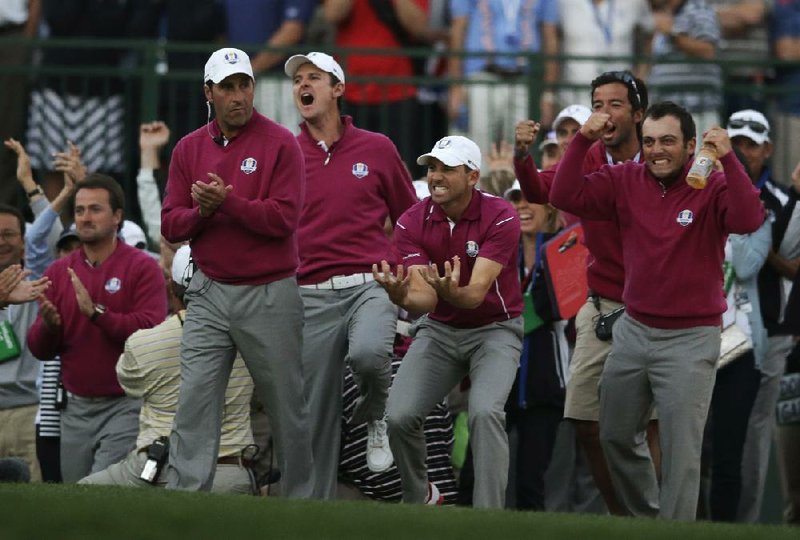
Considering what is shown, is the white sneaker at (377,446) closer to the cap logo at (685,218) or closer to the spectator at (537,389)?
the spectator at (537,389)

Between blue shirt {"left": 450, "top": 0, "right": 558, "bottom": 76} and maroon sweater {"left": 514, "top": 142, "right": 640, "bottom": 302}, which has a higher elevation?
blue shirt {"left": 450, "top": 0, "right": 558, "bottom": 76}

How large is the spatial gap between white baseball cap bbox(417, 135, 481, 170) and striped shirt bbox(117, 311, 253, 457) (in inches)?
68.3

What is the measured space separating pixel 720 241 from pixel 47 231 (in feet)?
16.4

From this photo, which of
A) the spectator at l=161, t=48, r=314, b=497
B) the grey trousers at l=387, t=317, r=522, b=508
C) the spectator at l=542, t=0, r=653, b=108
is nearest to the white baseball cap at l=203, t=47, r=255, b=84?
the spectator at l=161, t=48, r=314, b=497

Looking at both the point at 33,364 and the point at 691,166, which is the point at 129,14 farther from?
the point at 691,166

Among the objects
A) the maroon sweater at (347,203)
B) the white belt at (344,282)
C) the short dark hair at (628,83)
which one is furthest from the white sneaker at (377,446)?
the short dark hair at (628,83)

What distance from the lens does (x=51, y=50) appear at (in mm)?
14453

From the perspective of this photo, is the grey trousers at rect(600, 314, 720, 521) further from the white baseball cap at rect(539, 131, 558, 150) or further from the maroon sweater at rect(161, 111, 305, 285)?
the white baseball cap at rect(539, 131, 558, 150)

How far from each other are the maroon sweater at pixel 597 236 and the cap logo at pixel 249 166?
148cm

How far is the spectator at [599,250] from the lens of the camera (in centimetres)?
1030

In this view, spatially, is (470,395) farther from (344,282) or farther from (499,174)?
(499,174)

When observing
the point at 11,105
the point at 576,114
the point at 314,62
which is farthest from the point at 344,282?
the point at 11,105

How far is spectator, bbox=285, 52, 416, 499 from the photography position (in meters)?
10.5

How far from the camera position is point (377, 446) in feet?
35.0
